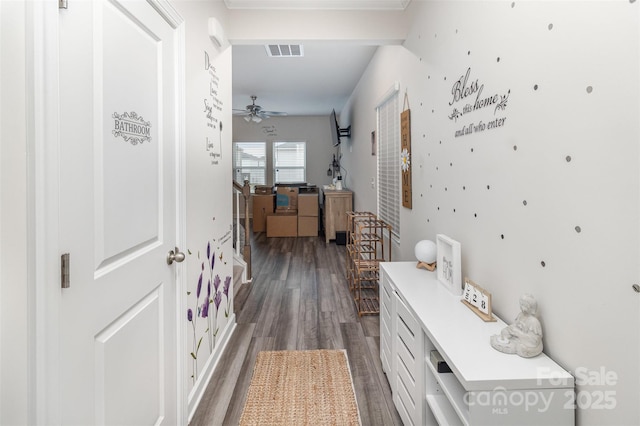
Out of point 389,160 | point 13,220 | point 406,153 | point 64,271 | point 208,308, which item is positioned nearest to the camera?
point 13,220

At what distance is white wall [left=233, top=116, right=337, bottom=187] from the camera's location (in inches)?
327

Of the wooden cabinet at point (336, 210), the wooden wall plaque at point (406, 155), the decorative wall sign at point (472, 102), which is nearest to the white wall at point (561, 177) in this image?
the decorative wall sign at point (472, 102)

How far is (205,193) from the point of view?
2.05 metres

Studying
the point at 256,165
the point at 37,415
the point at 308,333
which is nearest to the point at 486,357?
the point at 37,415

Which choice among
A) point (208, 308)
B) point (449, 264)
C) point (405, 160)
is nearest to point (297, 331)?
point (208, 308)

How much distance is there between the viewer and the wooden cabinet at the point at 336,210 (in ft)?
20.4

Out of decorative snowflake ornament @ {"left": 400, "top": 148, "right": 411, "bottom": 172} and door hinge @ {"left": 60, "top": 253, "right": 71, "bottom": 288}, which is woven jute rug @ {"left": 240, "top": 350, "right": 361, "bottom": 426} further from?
decorative snowflake ornament @ {"left": 400, "top": 148, "right": 411, "bottom": 172}

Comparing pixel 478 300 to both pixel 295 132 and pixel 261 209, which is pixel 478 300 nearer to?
pixel 261 209

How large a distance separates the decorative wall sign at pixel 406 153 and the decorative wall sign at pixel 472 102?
Result: 80 centimetres

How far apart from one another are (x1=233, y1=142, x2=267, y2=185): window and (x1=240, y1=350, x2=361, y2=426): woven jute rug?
21.3 feet

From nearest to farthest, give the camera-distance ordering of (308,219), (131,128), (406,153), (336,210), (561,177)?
(561,177) → (131,128) → (406,153) → (336,210) → (308,219)

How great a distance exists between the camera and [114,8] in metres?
1.10

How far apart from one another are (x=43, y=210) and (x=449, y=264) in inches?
63.9

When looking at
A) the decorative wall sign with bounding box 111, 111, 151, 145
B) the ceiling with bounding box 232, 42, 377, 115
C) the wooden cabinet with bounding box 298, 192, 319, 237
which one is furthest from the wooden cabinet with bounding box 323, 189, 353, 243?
the decorative wall sign with bounding box 111, 111, 151, 145
